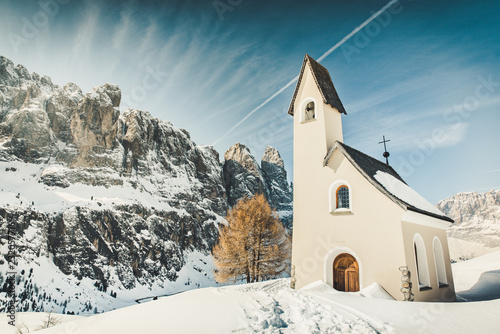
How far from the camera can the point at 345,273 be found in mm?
13828

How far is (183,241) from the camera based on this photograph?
106 metres

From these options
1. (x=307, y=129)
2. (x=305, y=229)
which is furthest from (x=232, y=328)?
(x=307, y=129)

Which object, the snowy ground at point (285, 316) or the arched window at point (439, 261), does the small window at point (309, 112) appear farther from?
the snowy ground at point (285, 316)

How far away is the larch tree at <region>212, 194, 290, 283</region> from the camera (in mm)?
21359

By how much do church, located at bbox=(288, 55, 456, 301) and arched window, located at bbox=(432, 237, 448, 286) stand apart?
0.05 metres

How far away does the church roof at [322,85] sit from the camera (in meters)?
17.4

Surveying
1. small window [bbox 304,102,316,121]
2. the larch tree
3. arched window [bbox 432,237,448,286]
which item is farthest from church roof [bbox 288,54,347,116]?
arched window [bbox 432,237,448,286]

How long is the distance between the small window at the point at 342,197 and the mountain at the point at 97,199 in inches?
2577

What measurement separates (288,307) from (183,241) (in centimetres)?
10385

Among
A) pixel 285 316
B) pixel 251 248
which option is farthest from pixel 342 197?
pixel 251 248

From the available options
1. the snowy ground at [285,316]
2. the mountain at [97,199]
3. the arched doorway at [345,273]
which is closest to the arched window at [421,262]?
the arched doorway at [345,273]

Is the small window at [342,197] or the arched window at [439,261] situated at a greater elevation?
the small window at [342,197]

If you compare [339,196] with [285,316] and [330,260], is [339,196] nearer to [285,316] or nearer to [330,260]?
[330,260]

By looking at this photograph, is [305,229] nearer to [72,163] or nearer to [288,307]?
[288,307]
